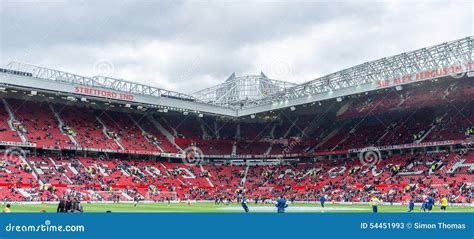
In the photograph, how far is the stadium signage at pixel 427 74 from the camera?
54000 millimetres

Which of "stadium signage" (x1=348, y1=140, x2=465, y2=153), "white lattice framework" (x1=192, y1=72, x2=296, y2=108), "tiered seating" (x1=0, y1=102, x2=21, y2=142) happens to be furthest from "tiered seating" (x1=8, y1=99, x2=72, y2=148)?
"stadium signage" (x1=348, y1=140, x2=465, y2=153)

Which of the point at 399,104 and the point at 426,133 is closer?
the point at 426,133

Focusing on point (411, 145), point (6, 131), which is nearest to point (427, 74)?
point (411, 145)

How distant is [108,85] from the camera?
2785 inches

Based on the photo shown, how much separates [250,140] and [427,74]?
41.7m

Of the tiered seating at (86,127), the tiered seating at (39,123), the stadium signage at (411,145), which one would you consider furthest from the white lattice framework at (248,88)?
the tiered seating at (39,123)

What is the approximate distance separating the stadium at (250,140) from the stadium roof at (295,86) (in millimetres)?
172
